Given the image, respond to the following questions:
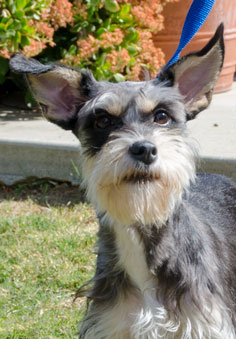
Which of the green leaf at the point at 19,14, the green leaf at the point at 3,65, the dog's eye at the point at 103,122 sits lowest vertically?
the green leaf at the point at 3,65

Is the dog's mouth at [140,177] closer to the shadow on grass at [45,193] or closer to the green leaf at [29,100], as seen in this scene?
the shadow on grass at [45,193]

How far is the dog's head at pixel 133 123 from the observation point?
10.3ft

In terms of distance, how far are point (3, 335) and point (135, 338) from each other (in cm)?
126

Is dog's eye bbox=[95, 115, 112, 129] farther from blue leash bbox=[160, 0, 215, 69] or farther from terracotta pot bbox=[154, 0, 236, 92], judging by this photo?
terracotta pot bbox=[154, 0, 236, 92]

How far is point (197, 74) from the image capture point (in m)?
3.70

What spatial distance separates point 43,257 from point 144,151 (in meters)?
2.37

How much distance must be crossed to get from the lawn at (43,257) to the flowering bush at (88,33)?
4.30 ft

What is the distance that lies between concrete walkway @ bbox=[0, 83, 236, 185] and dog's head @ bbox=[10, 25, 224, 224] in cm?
231

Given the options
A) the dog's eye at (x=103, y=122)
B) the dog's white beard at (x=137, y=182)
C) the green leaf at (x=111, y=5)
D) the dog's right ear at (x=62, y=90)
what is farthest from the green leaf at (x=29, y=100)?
the dog's white beard at (x=137, y=182)

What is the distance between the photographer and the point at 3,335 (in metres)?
4.32

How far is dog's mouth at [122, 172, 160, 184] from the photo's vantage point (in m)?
3.14

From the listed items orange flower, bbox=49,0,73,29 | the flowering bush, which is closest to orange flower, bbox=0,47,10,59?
the flowering bush

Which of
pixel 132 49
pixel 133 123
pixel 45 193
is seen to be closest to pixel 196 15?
pixel 133 123

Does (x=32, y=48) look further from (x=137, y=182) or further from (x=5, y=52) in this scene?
(x=137, y=182)
